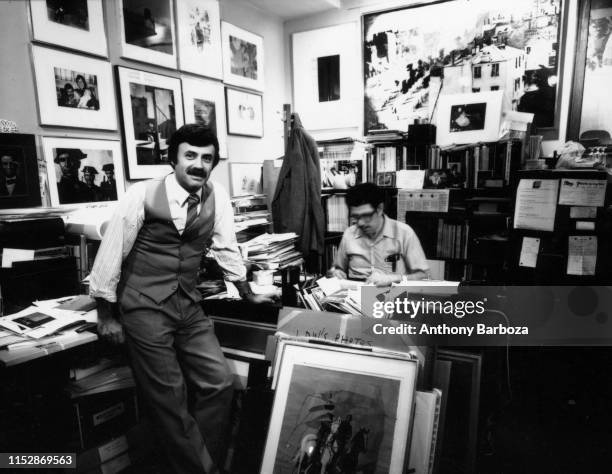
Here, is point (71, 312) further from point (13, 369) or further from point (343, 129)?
point (343, 129)

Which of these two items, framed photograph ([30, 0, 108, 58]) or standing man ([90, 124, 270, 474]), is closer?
standing man ([90, 124, 270, 474])

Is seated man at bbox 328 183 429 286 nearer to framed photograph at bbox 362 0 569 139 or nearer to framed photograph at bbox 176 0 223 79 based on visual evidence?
framed photograph at bbox 362 0 569 139

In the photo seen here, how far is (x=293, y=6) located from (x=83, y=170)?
2411 mm

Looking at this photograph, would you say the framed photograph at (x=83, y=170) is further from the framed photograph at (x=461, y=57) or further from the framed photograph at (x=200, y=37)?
the framed photograph at (x=461, y=57)

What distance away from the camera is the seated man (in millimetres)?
2410

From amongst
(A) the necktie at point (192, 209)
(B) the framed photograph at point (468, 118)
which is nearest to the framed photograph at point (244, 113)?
(B) the framed photograph at point (468, 118)

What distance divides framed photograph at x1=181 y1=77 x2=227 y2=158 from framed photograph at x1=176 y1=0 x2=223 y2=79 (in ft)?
0.26

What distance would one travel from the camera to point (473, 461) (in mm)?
1630

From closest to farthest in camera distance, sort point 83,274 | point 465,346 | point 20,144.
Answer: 1. point 465,346
2. point 20,144
3. point 83,274

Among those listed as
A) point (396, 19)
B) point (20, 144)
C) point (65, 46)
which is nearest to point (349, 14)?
point (396, 19)

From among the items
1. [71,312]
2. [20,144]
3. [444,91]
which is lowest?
[71,312]

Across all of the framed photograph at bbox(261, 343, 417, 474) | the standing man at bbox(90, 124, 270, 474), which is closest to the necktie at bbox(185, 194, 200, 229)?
the standing man at bbox(90, 124, 270, 474)

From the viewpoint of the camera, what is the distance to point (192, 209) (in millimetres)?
1782

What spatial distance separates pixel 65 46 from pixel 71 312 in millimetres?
1389
